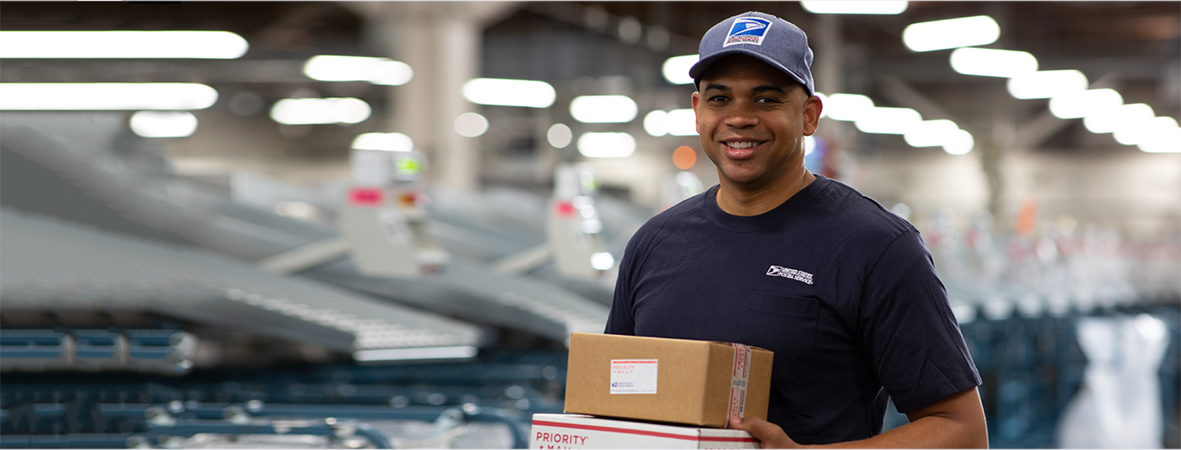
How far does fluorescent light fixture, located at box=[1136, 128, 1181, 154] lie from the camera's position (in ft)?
64.0

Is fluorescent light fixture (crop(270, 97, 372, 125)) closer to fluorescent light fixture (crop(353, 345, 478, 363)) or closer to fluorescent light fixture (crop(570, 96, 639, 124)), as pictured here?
fluorescent light fixture (crop(570, 96, 639, 124))

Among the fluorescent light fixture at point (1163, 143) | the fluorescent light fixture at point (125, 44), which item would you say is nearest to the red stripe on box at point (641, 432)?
the fluorescent light fixture at point (125, 44)

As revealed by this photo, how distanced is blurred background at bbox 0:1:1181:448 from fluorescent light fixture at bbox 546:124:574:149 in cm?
18

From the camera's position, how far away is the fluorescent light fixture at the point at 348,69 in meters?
13.8

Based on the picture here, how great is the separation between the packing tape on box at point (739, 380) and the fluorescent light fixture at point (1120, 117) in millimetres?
20591

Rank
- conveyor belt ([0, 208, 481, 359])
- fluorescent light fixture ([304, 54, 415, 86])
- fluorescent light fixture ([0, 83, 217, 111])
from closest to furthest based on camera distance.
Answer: conveyor belt ([0, 208, 481, 359]) < fluorescent light fixture ([304, 54, 415, 86]) < fluorescent light fixture ([0, 83, 217, 111])

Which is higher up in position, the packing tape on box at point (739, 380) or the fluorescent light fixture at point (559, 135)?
the fluorescent light fixture at point (559, 135)

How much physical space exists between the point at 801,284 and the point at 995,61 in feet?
49.0

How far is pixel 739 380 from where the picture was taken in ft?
4.29

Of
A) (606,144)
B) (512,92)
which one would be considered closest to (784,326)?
(512,92)

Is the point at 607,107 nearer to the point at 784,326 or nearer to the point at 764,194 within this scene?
the point at 764,194

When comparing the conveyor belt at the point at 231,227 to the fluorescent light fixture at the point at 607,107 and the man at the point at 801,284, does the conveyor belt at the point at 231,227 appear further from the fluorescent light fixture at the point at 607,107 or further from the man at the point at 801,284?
the fluorescent light fixture at the point at 607,107

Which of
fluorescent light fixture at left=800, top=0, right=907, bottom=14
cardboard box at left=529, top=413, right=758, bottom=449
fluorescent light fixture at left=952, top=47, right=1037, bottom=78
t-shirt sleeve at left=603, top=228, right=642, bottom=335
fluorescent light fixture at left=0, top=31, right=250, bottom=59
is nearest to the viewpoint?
cardboard box at left=529, top=413, right=758, bottom=449

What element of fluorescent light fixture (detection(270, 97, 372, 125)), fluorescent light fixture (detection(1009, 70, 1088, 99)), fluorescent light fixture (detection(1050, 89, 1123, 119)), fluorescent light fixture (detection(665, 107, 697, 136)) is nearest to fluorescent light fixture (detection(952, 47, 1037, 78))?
fluorescent light fixture (detection(1009, 70, 1088, 99))
